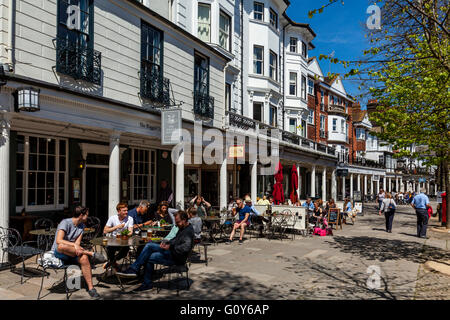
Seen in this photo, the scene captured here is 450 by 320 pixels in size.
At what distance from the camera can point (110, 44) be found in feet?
35.0

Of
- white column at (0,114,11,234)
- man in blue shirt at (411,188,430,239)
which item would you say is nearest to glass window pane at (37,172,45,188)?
white column at (0,114,11,234)

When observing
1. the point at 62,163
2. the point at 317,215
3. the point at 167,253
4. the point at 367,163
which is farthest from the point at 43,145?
the point at 367,163

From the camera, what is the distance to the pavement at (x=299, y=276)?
254 inches

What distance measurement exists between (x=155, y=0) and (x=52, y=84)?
714 cm

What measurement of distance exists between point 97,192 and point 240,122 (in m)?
7.89

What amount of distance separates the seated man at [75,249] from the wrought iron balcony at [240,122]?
1148cm

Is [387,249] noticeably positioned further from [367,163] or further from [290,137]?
[367,163]

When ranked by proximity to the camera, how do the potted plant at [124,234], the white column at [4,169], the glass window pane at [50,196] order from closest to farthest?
the potted plant at [124,234] < the white column at [4,169] < the glass window pane at [50,196]

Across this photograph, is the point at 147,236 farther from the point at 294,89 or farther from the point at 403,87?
the point at 294,89

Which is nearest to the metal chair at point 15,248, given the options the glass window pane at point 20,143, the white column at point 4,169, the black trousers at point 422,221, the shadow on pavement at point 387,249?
the white column at point 4,169

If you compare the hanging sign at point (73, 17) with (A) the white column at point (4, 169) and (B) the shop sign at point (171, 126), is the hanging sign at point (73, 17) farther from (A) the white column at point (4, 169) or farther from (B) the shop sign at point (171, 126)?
(B) the shop sign at point (171, 126)

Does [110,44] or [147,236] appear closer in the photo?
[147,236]

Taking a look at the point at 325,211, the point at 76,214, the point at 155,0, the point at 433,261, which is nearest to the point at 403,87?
the point at 325,211

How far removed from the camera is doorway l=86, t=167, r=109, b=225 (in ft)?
43.0
